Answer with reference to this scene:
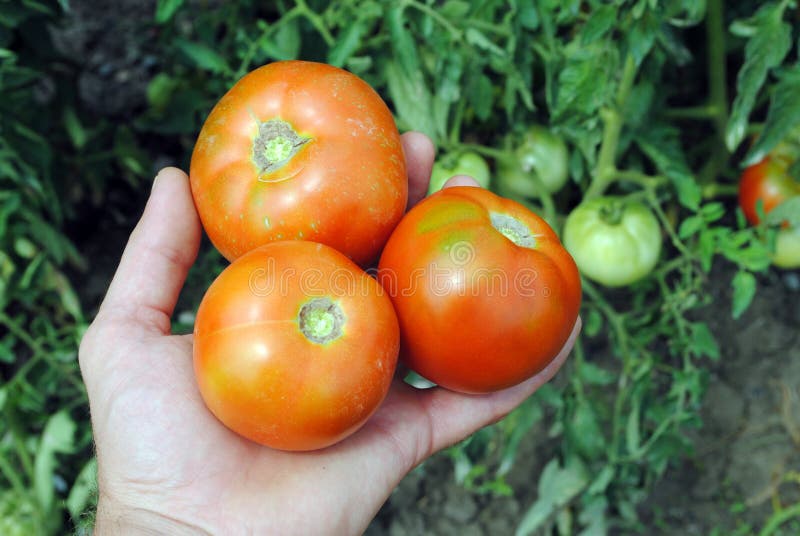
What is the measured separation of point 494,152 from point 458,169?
0.33 feet

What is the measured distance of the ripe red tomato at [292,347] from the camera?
1078mm

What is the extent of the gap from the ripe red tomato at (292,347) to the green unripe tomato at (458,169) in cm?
68

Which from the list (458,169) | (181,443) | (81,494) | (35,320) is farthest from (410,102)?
(81,494)

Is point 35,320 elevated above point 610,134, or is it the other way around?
point 610,134

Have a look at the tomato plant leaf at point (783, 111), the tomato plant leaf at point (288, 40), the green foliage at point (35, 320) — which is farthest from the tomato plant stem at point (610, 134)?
the green foliage at point (35, 320)

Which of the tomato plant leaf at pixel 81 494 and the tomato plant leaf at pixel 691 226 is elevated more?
the tomato plant leaf at pixel 691 226

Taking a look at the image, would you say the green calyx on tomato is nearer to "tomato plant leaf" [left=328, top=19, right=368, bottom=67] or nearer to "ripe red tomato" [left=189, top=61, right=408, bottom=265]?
"tomato plant leaf" [left=328, top=19, right=368, bottom=67]

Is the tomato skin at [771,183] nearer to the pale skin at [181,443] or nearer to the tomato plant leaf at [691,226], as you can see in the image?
the tomato plant leaf at [691,226]

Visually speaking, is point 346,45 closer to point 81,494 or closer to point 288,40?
point 288,40

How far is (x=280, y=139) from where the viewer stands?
1.25m

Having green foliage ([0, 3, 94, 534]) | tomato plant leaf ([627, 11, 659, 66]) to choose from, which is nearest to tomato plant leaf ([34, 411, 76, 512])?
green foliage ([0, 3, 94, 534])

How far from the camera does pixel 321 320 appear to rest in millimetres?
1112

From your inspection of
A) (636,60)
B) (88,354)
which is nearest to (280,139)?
(88,354)

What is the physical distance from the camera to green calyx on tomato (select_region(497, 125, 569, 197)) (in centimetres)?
188
